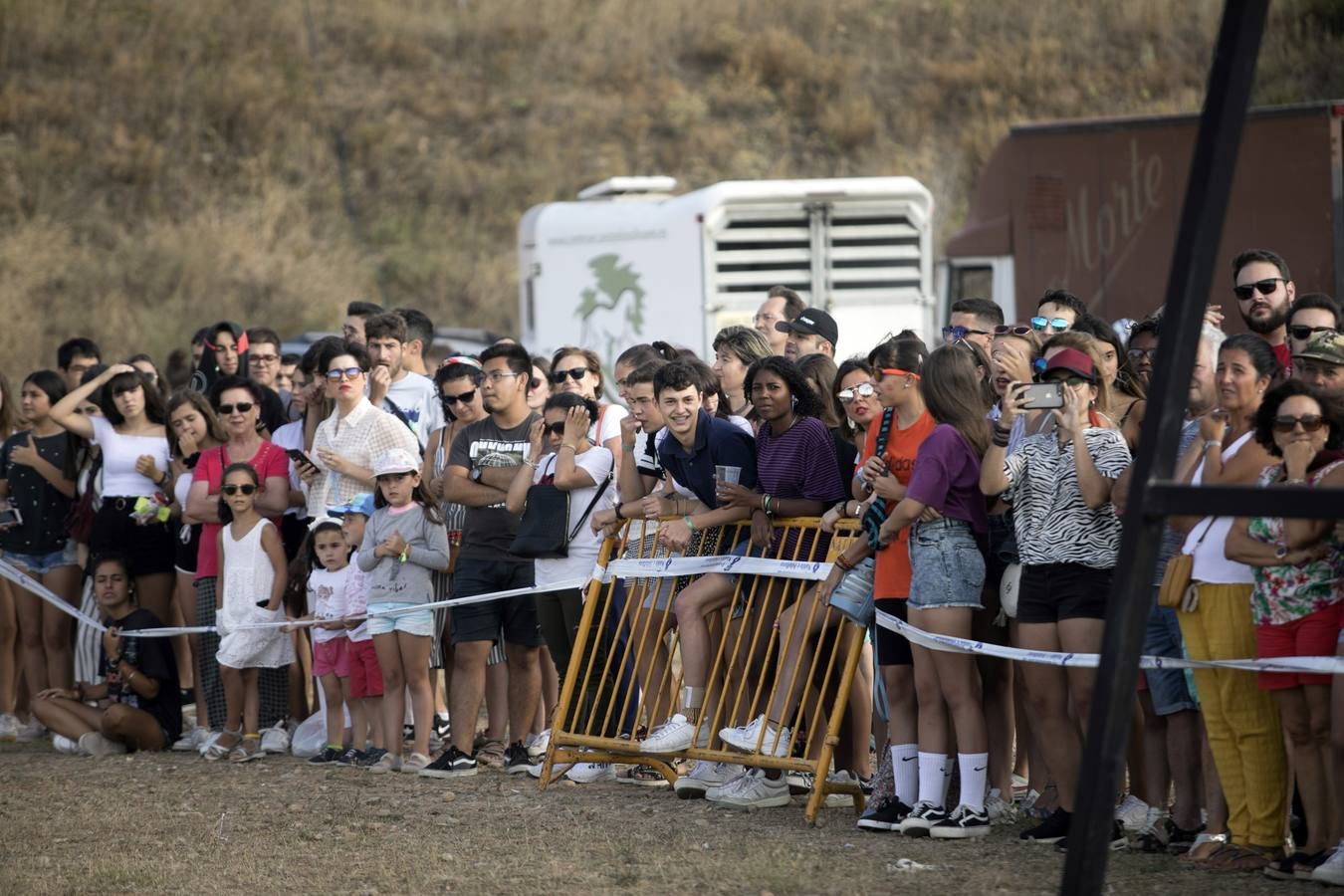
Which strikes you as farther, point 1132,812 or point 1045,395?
point 1132,812

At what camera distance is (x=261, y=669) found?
930cm

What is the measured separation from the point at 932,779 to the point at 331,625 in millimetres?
3494

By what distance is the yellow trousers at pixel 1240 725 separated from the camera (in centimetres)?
571

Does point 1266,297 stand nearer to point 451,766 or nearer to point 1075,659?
point 1075,659

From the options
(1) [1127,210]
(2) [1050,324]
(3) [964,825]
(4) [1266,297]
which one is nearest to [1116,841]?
(3) [964,825]

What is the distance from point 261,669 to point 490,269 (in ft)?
71.5

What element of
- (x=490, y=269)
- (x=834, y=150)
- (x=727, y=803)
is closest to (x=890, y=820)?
(x=727, y=803)

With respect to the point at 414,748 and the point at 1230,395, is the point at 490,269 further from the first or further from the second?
Result: the point at 1230,395

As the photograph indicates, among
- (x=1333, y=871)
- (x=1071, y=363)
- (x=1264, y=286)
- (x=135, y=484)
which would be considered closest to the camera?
(x=1333, y=871)

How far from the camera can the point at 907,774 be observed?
6.77m

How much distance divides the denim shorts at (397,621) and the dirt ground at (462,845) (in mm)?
725

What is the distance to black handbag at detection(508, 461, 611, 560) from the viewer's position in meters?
8.27

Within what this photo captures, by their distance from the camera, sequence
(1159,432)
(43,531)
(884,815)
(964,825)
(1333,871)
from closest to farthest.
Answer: (1159,432)
(1333,871)
(964,825)
(884,815)
(43,531)

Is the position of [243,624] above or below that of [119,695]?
above
